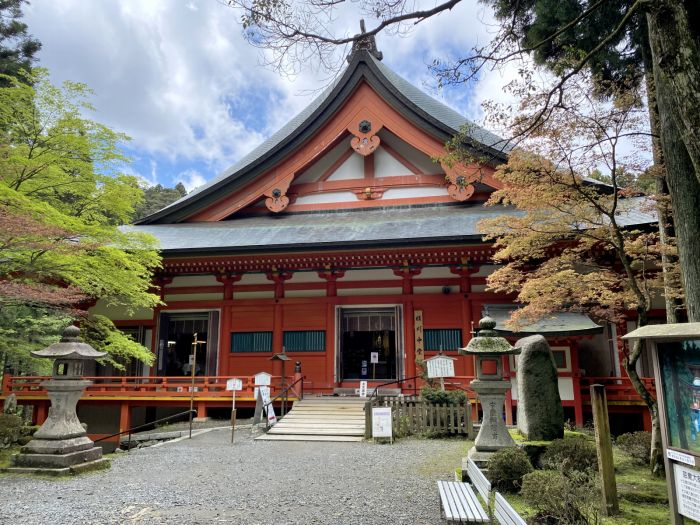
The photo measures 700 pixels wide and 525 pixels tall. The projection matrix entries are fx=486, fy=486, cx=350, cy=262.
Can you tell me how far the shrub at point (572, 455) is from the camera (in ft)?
19.6

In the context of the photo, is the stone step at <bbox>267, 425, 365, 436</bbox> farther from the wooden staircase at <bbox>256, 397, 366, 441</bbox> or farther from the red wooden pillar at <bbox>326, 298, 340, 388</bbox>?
the red wooden pillar at <bbox>326, 298, 340, 388</bbox>

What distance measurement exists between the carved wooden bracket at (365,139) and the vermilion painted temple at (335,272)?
1.6 inches

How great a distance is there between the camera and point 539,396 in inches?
274

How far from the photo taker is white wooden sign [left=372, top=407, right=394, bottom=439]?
32.0ft

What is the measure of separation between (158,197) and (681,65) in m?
50.3

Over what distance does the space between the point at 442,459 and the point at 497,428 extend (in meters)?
2.04

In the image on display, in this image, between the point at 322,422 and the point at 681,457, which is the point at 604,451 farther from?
the point at 322,422

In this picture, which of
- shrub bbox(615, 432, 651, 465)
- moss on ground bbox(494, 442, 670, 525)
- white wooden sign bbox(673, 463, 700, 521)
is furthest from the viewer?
shrub bbox(615, 432, 651, 465)

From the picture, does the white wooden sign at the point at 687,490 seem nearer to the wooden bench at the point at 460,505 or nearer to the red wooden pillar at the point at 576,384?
the wooden bench at the point at 460,505

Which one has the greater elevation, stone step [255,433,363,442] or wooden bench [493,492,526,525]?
wooden bench [493,492,526,525]

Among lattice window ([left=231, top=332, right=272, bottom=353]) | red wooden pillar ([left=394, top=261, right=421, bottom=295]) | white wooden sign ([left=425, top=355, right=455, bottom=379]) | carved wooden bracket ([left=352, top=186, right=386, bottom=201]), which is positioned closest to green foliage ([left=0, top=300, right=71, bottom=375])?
lattice window ([left=231, top=332, right=272, bottom=353])

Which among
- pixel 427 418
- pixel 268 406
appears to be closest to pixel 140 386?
pixel 268 406

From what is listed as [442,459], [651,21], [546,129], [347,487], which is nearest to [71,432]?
[347,487]

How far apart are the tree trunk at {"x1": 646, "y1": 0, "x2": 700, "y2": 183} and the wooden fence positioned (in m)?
7.22
